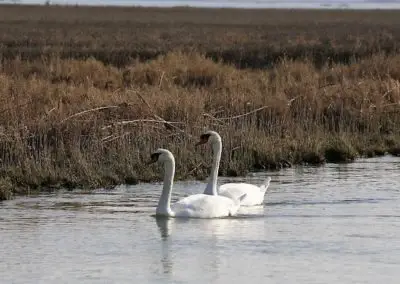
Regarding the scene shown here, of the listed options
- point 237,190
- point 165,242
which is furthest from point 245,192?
point 165,242

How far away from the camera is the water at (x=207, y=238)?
10.4 metres

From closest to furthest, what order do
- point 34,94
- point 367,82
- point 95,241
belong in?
point 95,241 < point 34,94 < point 367,82

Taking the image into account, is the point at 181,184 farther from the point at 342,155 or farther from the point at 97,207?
the point at 342,155

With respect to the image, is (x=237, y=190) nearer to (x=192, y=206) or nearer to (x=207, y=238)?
(x=192, y=206)

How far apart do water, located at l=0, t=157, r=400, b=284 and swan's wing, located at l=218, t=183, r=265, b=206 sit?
14 cm

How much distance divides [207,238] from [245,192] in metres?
2.18

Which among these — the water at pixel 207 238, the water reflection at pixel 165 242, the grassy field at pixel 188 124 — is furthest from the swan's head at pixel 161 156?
the grassy field at pixel 188 124

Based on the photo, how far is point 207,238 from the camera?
1221 cm

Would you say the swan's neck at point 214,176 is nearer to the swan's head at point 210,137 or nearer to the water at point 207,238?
the swan's head at point 210,137

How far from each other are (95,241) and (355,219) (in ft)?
10.7

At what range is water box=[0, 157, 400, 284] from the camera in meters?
10.4

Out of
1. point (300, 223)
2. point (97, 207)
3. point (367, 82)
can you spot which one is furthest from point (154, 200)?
point (367, 82)

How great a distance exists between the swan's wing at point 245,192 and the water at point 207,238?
14 centimetres

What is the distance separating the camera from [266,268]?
34.9 ft
